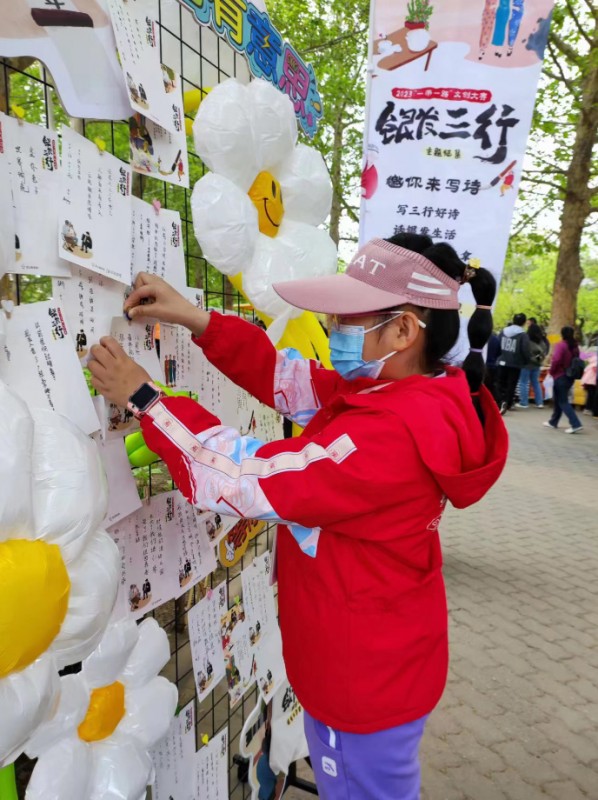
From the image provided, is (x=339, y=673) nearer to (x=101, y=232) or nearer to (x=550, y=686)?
(x=101, y=232)

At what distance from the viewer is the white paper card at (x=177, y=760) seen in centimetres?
159

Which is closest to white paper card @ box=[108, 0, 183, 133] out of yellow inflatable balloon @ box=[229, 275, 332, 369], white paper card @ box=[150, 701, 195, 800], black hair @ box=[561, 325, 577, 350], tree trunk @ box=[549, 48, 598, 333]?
yellow inflatable balloon @ box=[229, 275, 332, 369]

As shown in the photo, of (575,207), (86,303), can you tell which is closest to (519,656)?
(86,303)

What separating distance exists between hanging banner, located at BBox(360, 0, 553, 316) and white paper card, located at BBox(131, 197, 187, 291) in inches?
50.1

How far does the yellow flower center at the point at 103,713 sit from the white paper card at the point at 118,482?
0.34 metres

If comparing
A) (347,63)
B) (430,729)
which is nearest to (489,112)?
(430,729)

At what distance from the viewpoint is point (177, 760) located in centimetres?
162

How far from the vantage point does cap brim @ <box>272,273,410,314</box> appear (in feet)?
4.28

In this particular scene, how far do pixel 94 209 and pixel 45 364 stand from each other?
1.06 feet

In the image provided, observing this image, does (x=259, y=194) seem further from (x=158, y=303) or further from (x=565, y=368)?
(x=565, y=368)

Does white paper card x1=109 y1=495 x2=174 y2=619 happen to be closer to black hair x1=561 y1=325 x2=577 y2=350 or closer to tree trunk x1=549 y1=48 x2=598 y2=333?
black hair x1=561 y1=325 x2=577 y2=350

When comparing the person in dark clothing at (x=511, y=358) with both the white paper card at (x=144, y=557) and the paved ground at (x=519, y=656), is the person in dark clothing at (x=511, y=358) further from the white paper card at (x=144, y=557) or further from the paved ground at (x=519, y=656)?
the white paper card at (x=144, y=557)

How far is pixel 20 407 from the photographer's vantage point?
0.81 m

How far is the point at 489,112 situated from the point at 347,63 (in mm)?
5511
